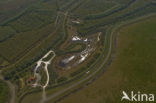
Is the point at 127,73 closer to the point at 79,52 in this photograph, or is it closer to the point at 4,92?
the point at 79,52

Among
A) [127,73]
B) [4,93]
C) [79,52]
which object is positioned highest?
[79,52]

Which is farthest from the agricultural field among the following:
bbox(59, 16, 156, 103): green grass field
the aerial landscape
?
bbox(59, 16, 156, 103): green grass field

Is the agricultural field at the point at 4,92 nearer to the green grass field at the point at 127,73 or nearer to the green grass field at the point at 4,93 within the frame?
the green grass field at the point at 4,93

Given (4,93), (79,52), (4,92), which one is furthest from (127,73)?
(4,92)

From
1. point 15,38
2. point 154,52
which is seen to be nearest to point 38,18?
point 15,38

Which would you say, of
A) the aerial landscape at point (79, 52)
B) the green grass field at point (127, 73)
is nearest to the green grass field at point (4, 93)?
the aerial landscape at point (79, 52)

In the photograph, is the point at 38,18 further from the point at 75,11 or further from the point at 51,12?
the point at 75,11

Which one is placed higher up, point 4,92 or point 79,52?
point 79,52

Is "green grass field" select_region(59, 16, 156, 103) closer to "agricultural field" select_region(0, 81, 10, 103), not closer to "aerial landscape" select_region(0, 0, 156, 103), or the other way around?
"aerial landscape" select_region(0, 0, 156, 103)
